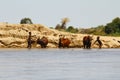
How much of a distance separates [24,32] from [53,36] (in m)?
3.65

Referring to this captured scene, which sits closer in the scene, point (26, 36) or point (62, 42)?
point (62, 42)

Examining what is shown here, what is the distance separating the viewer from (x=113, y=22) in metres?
117

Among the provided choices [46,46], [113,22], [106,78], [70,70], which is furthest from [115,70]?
[113,22]

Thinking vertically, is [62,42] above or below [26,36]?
below

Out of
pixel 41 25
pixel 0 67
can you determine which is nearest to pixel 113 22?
pixel 41 25

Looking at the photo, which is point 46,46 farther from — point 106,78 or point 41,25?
point 106,78

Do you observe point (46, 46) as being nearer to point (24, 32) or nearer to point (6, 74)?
point (24, 32)

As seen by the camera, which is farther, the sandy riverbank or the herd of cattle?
the sandy riverbank

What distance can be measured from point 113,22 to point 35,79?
93.7m

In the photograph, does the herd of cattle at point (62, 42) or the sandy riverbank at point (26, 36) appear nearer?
the herd of cattle at point (62, 42)

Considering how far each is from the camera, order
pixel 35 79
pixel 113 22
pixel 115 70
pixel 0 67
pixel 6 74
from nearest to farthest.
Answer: pixel 35 79 → pixel 6 74 → pixel 115 70 → pixel 0 67 → pixel 113 22

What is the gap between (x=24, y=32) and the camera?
73.8 m

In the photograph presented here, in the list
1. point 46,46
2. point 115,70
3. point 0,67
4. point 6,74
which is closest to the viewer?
point 6,74

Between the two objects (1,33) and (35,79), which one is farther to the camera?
(1,33)
